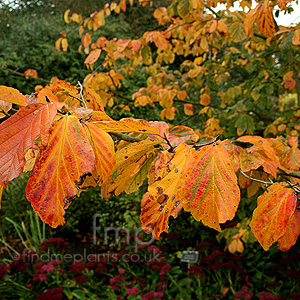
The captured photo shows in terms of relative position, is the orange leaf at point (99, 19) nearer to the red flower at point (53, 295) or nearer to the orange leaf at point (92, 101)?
the orange leaf at point (92, 101)

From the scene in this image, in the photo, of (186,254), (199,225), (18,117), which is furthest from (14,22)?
(18,117)

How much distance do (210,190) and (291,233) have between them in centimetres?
26

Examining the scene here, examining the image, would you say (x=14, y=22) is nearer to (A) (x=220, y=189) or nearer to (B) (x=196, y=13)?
(B) (x=196, y=13)

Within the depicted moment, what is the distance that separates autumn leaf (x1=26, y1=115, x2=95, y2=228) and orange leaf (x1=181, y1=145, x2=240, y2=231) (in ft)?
0.57

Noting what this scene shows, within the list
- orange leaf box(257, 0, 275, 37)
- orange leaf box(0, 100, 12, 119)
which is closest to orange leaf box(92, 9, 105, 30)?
orange leaf box(257, 0, 275, 37)

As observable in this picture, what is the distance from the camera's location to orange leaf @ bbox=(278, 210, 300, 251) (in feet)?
2.01

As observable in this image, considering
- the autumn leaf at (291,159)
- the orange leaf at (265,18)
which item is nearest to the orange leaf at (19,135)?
the autumn leaf at (291,159)

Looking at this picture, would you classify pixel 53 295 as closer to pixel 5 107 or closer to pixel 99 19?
pixel 5 107

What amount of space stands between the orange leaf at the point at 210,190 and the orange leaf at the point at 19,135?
247mm

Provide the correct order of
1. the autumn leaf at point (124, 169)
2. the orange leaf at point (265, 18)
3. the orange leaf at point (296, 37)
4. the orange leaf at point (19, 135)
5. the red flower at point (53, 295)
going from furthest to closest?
1. the red flower at point (53, 295)
2. the orange leaf at point (296, 37)
3. the orange leaf at point (265, 18)
4. the autumn leaf at point (124, 169)
5. the orange leaf at point (19, 135)

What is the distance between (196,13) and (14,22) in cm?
604

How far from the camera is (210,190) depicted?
49 centimetres

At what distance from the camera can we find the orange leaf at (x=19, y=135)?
41cm

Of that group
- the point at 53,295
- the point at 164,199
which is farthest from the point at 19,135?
the point at 53,295
